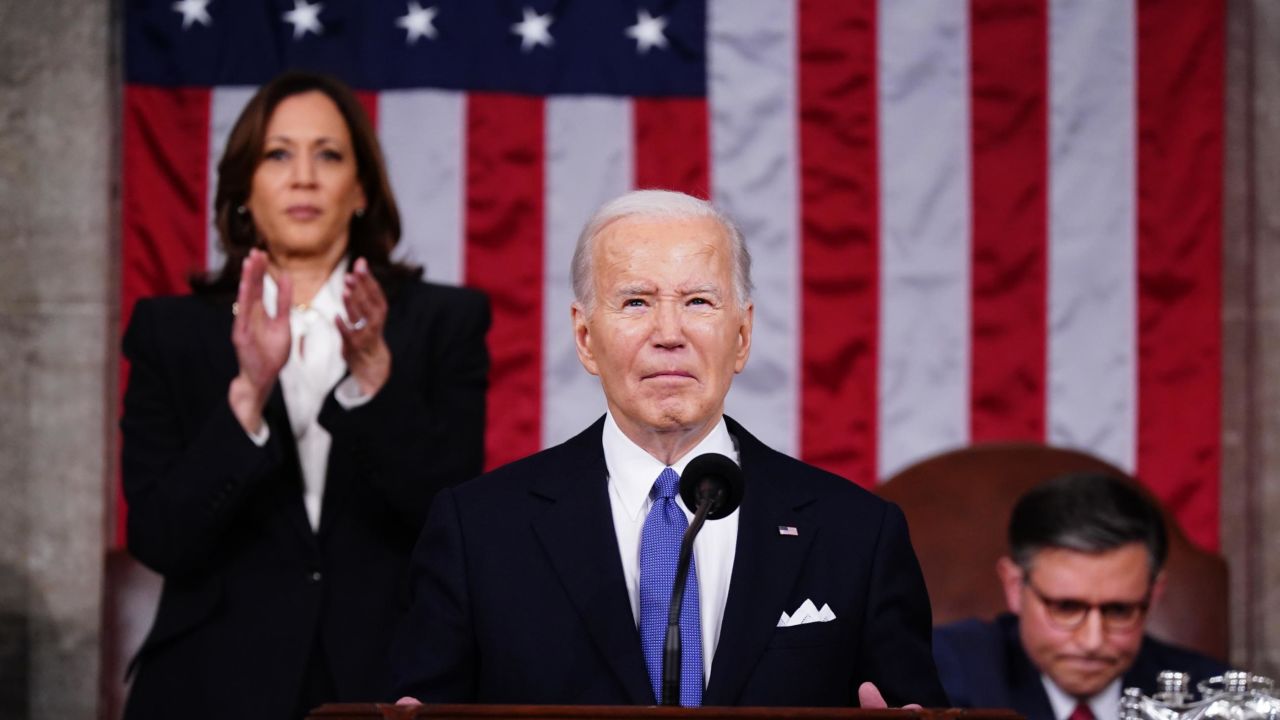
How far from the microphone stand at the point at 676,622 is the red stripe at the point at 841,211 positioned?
282cm

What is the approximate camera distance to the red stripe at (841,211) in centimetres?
449

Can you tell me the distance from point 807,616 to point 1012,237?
280 cm

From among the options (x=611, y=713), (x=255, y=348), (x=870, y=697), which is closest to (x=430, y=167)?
(x=255, y=348)

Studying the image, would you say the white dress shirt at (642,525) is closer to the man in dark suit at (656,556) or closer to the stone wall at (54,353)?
the man in dark suit at (656,556)

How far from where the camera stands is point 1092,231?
14.8ft

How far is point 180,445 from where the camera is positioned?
9.46 feet

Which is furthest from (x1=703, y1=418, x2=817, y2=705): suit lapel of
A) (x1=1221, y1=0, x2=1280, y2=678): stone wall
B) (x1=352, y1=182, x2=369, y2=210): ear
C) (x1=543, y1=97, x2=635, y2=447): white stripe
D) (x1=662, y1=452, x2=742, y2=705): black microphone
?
(x1=1221, y1=0, x2=1280, y2=678): stone wall

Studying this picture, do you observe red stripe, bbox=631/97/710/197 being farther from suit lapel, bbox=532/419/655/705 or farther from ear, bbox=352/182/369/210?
suit lapel, bbox=532/419/655/705

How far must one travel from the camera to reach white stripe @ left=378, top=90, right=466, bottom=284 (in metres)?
4.41

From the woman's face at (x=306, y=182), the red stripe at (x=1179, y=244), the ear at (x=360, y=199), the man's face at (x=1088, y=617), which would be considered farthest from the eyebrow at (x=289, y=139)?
the red stripe at (x=1179, y=244)

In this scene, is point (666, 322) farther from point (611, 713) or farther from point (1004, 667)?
point (1004, 667)

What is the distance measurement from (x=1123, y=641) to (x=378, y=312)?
169 cm

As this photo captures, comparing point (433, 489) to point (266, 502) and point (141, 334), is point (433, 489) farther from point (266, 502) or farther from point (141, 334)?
point (141, 334)

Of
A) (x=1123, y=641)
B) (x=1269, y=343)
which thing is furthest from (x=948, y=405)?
(x=1123, y=641)
